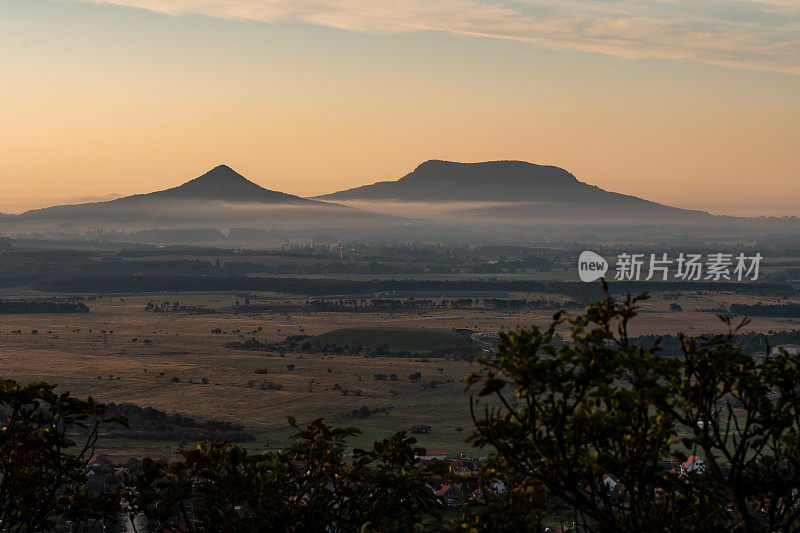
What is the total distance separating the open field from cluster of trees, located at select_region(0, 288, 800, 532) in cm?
2538

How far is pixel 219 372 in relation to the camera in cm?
9050

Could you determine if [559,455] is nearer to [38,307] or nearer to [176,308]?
[176,308]

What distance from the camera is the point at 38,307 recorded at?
157 metres

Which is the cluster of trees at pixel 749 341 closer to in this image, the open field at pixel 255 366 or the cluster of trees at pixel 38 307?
the open field at pixel 255 366

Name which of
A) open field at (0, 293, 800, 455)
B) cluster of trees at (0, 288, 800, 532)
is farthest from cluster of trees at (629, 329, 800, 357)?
cluster of trees at (0, 288, 800, 532)

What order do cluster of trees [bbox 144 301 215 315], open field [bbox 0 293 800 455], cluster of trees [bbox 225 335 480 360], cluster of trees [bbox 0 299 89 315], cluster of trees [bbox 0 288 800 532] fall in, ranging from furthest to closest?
1. cluster of trees [bbox 144 301 215 315]
2. cluster of trees [bbox 0 299 89 315]
3. cluster of trees [bbox 225 335 480 360]
4. open field [bbox 0 293 800 455]
5. cluster of trees [bbox 0 288 800 532]

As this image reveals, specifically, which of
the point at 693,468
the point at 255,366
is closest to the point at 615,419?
the point at 693,468

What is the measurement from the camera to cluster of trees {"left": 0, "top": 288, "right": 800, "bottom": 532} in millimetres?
9188

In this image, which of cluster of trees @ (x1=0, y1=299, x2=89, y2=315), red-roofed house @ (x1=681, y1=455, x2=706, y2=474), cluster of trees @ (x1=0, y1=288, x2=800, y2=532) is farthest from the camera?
cluster of trees @ (x1=0, y1=299, x2=89, y2=315)

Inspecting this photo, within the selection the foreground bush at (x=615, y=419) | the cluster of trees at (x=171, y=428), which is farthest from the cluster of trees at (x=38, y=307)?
the foreground bush at (x=615, y=419)

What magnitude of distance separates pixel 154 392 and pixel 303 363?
21.6m

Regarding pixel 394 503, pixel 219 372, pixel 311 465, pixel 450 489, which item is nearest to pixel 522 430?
pixel 394 503

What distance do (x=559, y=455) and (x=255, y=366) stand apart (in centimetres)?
8684

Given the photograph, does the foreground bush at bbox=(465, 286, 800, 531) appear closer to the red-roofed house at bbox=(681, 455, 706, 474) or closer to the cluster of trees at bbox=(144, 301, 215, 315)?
the red-roofed house at bbox=(681, 455, 706, 474)
